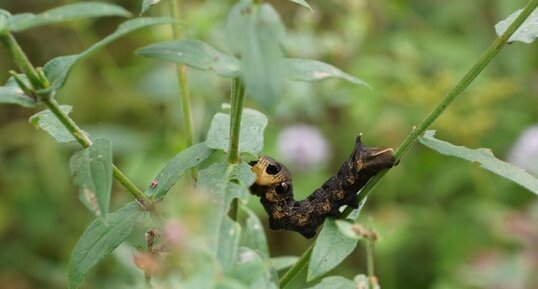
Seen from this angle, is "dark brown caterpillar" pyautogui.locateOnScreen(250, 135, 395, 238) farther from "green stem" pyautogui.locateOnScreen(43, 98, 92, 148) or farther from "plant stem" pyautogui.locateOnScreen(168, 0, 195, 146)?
"green stem" pyautogui.locateOnScreen(43, 98, 92, 148)

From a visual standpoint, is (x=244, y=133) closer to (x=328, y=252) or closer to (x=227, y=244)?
(x=328, y=252)

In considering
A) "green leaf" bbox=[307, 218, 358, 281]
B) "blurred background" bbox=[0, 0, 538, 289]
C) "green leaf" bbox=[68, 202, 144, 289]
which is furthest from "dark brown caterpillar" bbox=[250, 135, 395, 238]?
"blurred background" bbox=[0, 0, 538, 289]

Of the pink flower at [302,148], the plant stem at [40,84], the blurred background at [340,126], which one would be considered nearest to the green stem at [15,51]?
the plant stem at [40,84]

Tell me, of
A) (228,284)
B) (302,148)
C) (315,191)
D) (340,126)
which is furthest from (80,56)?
(340,126)

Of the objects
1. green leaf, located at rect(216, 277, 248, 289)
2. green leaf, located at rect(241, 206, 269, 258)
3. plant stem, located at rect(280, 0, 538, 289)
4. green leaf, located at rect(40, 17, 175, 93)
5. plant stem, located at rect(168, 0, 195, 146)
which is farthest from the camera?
plant stem, located at rect(168, 0, 195, 146)

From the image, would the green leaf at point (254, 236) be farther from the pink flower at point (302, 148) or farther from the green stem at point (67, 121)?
the pink flower at point (302, 148)

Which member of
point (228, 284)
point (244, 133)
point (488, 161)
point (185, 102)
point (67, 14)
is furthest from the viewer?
point (185, 102)

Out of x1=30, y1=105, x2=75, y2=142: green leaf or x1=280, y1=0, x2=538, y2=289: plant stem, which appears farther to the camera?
x1=30, y1=105, x2=75, y2=142: green leaf

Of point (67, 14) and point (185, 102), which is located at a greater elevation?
point (67, 14)
